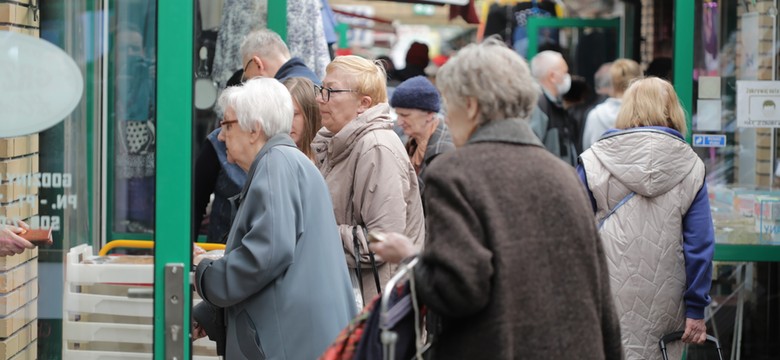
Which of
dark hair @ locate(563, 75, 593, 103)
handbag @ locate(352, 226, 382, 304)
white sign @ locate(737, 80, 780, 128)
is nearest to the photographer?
handbag @ locate(352, 226, 382, 304)

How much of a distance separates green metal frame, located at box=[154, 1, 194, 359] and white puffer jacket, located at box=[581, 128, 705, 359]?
6.80 feet

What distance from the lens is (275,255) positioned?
12.1 ft

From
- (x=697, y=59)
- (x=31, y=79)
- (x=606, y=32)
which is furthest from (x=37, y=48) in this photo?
(x=606, y=32)

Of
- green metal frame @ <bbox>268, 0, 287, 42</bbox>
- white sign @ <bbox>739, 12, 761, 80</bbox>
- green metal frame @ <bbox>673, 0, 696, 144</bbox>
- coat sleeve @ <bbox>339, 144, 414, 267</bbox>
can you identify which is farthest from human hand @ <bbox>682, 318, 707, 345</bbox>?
green metal frame @ <bbox>268, 0, 287, 42</bbox>

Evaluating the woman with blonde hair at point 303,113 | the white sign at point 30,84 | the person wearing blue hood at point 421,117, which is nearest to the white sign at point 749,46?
the person wearing blue hood at point 421,117

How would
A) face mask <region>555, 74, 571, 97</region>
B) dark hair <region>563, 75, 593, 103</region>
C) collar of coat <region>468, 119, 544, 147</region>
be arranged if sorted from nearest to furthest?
collar of coat <region>468, 119, 544, 147</region> < face mask <region>555, 74, 571, 97</region> < dark hair <region>563, 75, 593, 103</region>

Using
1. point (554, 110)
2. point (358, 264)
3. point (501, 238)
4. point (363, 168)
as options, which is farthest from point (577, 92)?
point (501, 238)

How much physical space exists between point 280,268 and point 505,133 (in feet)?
3.52

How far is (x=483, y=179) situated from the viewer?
2.87m

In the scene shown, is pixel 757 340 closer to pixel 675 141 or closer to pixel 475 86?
pixel 675 141

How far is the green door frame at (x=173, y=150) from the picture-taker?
3.37m

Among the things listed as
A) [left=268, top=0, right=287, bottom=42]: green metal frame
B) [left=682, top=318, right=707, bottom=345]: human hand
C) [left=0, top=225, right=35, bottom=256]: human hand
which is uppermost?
[left=268, top=0, right=287, bottom=42]: green metal frame

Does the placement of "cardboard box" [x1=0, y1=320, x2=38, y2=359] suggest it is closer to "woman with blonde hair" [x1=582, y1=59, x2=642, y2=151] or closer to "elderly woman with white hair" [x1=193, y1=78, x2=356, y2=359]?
"elderly woman with white hair" [x1=193, y1=78, x2=356, y2=359]

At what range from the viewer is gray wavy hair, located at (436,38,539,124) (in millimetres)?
3002
